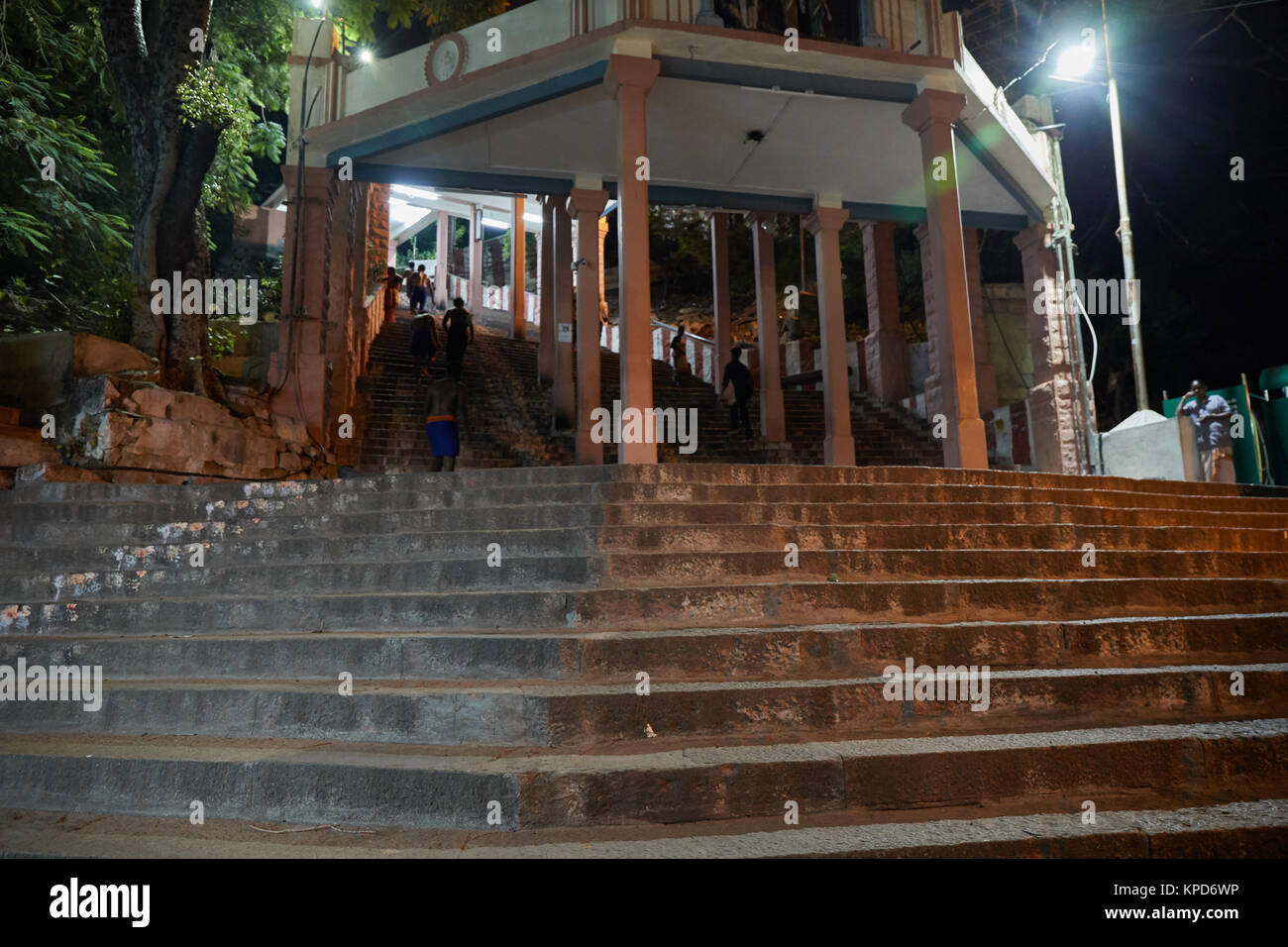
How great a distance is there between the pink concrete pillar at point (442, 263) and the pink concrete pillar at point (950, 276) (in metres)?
20.0

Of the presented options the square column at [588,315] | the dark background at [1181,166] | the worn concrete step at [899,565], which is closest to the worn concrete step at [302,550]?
the worn concrete step at [899,565]

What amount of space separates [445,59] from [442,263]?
1878 centimetres

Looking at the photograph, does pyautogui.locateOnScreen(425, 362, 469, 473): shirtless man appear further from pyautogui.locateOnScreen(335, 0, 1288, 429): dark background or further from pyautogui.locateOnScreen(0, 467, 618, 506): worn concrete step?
pyautogui.locateOnScreen(335, 0, 1288, 429): dark background

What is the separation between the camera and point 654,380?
1565 centimetres

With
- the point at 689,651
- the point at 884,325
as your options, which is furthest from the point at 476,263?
the point at 689,651

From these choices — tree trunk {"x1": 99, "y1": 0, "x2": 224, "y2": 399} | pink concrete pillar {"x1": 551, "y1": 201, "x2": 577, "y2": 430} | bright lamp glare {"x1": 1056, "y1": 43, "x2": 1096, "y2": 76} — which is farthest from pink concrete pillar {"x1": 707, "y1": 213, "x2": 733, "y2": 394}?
tree trunk {"x1": 99, "y1": 0, "x2": 224, "y2": 399}

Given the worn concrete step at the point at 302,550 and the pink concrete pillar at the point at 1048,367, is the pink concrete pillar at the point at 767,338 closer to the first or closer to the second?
the pink concrete pillar at the point at 1048,367

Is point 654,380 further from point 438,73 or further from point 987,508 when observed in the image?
point 987,508

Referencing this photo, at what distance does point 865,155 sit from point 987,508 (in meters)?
6.92

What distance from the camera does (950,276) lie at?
8195 millimetres

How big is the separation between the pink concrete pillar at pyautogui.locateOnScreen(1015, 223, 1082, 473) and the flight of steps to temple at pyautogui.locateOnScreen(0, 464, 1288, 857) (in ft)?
17.7

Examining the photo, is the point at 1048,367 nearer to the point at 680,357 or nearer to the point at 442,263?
the point at 680,357

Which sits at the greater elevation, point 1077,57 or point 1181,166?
point 1181,166

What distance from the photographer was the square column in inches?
367
